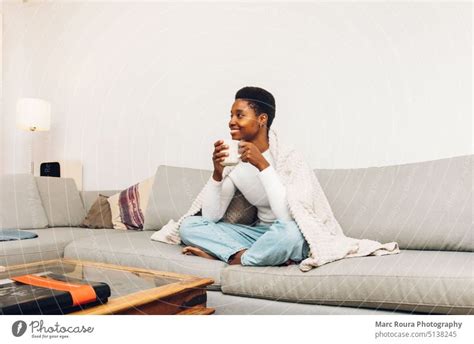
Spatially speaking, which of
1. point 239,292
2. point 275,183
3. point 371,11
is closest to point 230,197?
point 275,183

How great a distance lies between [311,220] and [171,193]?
526 mm

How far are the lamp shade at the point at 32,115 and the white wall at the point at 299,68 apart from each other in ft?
0.08

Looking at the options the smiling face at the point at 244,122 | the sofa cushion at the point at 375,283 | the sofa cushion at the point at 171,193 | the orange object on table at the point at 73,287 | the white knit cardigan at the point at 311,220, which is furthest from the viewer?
the sofa cushion at the point at 171,193

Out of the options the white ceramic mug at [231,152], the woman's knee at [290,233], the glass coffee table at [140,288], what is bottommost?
the glass coffee table at [140,288]


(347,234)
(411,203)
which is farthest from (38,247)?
(411,203)

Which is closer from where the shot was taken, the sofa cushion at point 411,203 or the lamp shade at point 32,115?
the sofa cushion at point 411,203

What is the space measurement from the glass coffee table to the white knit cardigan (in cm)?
21

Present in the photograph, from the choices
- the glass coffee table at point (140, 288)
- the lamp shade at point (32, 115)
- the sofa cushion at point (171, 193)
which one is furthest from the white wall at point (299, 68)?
the glass coffee table at point (140, 288)

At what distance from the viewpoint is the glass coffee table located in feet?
1.81

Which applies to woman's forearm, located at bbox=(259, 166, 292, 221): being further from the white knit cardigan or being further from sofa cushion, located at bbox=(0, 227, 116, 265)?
sofa cushion, located at bbox=(0, 227, 116, 265)

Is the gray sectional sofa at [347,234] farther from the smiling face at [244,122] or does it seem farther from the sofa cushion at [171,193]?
the smiling face at [244,122]

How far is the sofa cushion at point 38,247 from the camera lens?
94 centimetres

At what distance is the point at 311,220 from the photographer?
2.72 feet

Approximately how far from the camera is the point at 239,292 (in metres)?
0.76
